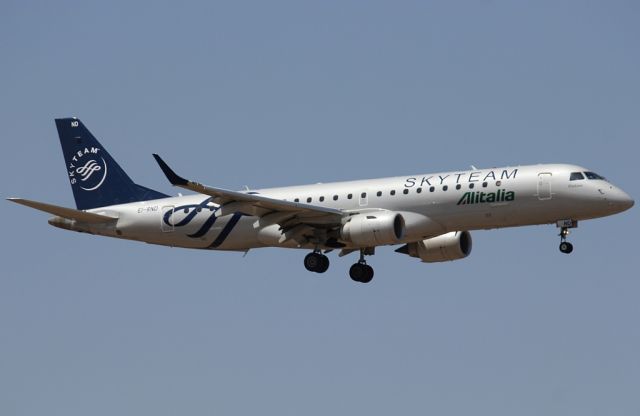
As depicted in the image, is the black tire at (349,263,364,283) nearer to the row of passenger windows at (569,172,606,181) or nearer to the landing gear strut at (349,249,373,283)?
the landing gear strut at (349,249,373,283)

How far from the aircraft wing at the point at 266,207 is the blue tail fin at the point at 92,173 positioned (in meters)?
7.38

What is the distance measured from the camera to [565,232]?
173 feet

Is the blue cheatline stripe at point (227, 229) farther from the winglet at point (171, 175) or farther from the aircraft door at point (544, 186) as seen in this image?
the aircraft door at point (544, 186)

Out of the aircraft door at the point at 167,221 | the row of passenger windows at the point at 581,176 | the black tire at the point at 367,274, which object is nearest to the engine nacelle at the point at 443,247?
the black tire at the point at 367,274

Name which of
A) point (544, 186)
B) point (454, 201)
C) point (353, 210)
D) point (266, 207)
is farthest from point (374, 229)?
point (544, 186)

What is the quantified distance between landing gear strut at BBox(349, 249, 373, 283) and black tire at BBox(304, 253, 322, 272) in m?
2.38

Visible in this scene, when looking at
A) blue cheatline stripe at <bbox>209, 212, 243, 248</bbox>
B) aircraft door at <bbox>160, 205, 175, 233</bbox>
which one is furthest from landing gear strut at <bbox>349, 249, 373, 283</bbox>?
aircraft door at <bbox>160, 205, 175, 233</bbox>

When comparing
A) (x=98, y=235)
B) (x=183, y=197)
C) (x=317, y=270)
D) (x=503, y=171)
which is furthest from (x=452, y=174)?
(x=98, y=235)

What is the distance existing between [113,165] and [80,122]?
295 centimetres

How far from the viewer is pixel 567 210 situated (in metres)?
52.3

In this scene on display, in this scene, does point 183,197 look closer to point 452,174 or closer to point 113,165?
point 113,165

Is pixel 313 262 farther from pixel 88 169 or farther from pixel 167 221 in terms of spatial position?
pixel 88 169

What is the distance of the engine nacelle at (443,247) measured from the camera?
188 feet

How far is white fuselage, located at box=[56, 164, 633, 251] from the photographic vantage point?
52.3m
